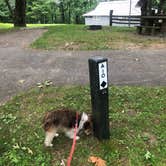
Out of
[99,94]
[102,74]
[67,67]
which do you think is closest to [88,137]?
[99,94]

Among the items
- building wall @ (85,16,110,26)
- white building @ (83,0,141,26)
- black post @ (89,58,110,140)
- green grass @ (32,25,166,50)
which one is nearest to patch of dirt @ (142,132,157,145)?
black post @ (89,58,110,140)

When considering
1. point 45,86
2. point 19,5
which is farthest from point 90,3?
point 45,86

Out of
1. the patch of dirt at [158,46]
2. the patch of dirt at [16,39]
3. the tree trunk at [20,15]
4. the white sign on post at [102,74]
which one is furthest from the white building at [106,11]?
the white sign on post at [102,74]

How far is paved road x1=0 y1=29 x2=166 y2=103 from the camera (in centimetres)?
548

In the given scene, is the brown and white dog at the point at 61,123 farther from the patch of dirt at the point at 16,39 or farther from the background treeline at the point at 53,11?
the background treeline at the point at 53,11

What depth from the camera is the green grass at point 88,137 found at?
324 centimetres

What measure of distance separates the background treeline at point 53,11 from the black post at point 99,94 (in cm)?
3376

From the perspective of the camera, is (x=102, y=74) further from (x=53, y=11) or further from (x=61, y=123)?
(x=53, y=11)

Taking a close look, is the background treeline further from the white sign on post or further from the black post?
the white sign on post

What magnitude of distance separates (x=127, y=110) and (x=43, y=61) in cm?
343

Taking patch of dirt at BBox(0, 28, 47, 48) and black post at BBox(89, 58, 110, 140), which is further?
patch of dirt at BBox(0, 28, 47, 48)

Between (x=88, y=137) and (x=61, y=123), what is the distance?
1.57 ft

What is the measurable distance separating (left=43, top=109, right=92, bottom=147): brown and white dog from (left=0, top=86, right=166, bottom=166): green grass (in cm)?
20

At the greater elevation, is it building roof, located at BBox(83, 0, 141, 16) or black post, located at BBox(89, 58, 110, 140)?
building roof, located at BBox(83, 0, 141, 16)
